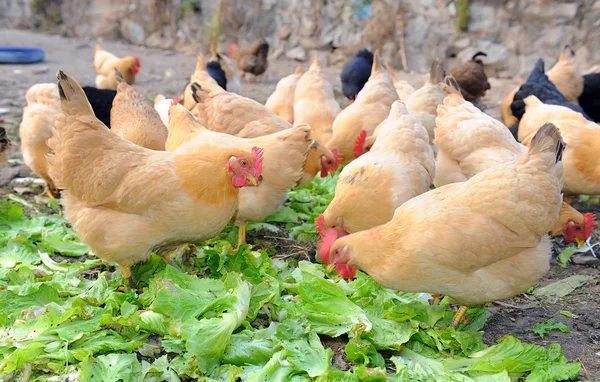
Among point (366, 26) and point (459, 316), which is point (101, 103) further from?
point (366, 26)

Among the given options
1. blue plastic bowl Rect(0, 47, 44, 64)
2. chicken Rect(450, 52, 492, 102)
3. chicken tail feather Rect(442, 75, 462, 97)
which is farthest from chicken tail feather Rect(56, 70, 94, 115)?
blue plastic bowl Rect(0, 47, 44, 64)

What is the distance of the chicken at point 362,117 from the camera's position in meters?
4.84

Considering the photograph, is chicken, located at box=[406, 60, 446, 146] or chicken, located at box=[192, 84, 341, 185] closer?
chicken, located at box=[192, 84, 341, 185]

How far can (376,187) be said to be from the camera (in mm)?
3355

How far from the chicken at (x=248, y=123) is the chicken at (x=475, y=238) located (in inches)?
49.4

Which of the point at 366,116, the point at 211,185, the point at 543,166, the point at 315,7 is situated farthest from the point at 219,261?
the point at 315,7

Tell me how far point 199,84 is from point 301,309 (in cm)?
249

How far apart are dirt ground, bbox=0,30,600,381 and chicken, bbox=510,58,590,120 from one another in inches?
37.7

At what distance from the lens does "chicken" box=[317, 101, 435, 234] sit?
331cm

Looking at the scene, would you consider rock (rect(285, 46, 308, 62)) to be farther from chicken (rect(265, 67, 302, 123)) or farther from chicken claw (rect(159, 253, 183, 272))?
chicken claw (rect(159, 253, 183, 272))

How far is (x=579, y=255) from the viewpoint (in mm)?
3857

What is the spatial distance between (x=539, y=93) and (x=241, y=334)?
12.7ft

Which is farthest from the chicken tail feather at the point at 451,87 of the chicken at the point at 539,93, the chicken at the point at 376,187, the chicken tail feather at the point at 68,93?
the chicken tail feather at the point at 68,93

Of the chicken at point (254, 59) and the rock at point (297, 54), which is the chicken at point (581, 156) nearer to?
the chicken at point (254, 59)
